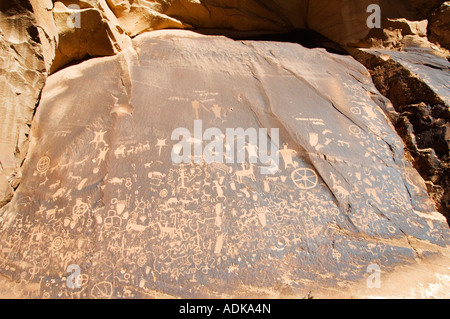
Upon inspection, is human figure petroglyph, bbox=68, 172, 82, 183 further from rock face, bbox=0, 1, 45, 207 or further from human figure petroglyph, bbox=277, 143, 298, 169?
human figure petroglyph, bbox=277, 143, 298, 169

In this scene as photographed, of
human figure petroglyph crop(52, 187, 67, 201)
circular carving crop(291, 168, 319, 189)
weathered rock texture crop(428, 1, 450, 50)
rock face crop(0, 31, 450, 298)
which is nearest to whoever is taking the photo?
rock face crop(0, 31, 450, 298)

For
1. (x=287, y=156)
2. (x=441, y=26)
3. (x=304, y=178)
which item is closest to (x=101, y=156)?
(x=287, y=156)

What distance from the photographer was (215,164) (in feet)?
6.95

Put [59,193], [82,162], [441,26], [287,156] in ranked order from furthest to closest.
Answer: [441,26], [287,156], [82,162], [59,193]

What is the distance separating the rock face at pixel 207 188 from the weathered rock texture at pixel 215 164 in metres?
0.01

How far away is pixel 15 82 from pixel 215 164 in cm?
163

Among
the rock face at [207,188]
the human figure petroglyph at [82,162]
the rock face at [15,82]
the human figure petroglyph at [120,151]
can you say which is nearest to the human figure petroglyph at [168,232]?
the rock face at [207,188]

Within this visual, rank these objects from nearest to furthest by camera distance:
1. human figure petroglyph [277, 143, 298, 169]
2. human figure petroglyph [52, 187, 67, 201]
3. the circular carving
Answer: human figure petroglyph [52, 187, 67, 201] < the circular carving < human figure petroglyph [277, 143, 298, 169]

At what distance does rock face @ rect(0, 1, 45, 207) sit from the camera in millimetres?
2035

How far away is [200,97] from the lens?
2.53 m

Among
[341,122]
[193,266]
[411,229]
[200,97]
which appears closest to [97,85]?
[200,97]

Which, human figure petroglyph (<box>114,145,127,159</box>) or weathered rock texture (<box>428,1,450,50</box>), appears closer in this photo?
human figure petroglyph (<box>114,145,127,159</box>)

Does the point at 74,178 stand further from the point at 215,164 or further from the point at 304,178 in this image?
the point at 304,178

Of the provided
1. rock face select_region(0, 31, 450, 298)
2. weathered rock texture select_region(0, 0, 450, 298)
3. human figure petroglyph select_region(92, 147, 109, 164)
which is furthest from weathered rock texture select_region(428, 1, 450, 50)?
human figure petroglyph select_region(92, 147, 109, 164)
